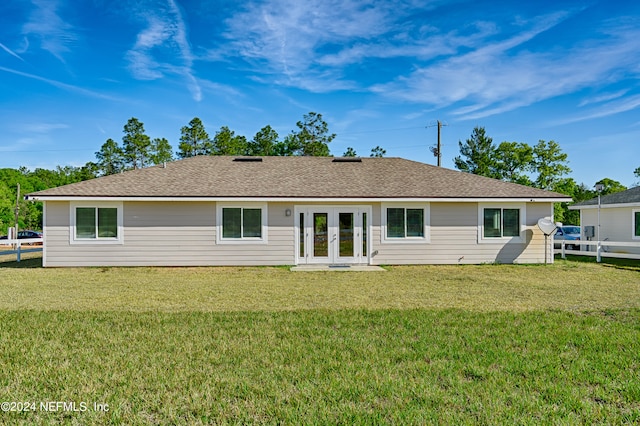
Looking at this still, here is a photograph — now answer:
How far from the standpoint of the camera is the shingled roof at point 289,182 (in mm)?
13727

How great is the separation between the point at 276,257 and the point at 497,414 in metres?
11.3

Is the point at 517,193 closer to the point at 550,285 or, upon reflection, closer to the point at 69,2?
the point at 550,285

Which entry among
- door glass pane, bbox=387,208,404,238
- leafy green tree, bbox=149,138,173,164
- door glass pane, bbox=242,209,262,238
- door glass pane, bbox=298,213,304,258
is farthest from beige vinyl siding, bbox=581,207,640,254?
leafy green tree, bbox=149,138,173,164

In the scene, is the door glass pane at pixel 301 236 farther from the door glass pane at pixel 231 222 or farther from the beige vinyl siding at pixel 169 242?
the door glass pane at pixel 231 222

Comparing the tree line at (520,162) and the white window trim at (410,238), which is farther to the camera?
the tree line at (520,162)

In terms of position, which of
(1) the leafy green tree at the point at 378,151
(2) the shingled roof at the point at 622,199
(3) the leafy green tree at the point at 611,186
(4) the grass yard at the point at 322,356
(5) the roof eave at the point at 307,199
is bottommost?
(4) the grass yard at the point at 322,356

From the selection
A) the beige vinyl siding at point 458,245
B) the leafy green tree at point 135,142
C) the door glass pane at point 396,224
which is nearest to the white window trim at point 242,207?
the beige vinyl siding at point 458,245

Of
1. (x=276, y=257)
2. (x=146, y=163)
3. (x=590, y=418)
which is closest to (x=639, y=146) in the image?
(x=276, y=257)

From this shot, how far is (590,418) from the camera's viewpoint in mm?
3072

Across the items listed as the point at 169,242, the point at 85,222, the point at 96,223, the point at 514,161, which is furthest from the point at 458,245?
the point at 514,161

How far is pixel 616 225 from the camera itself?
59.2 ft

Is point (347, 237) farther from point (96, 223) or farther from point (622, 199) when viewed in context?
point (622, 199)

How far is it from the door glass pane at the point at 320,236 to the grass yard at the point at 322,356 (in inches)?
215

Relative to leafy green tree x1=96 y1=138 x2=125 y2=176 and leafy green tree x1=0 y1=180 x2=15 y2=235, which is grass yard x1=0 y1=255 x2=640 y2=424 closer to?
leafy green tree x1=96 y1=138 x2=125 y2=176
